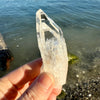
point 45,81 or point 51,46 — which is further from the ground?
point 51,46

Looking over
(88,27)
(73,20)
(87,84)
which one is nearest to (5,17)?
(73,20)

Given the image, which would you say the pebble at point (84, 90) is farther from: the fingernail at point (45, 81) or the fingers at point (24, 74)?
the fingernail at point (45, 81)

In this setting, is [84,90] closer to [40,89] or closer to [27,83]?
[27,83]

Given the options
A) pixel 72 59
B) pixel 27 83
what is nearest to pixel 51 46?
pixel 27 83

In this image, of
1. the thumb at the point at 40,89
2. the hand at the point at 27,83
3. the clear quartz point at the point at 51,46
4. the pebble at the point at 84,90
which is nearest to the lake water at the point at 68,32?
the pebble at the point at 84,90

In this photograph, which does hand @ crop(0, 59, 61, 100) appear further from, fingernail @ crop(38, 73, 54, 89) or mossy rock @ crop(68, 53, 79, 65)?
mossy rock @ crop(68, 53, 79, 65)

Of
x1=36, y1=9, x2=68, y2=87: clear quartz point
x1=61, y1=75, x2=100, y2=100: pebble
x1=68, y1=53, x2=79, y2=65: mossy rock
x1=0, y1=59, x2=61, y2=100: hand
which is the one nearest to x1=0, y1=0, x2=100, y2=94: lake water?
x1=68, y1=53, x2=79, y2=65: mossy rock

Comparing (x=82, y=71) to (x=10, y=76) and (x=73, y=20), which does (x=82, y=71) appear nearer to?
(x=10, y=76)
